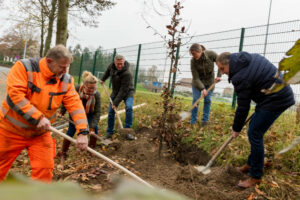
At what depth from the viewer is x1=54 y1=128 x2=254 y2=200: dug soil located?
10.8 ft

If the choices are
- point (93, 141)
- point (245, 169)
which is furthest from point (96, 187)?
point (245, 169)

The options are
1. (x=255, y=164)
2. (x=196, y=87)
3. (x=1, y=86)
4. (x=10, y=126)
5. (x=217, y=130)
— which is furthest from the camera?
(x=1, y=86)

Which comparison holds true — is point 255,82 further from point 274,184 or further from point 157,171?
point 157,171

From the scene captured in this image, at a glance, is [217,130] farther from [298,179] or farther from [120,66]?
[120,66]

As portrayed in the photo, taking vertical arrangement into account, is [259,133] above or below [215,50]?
below

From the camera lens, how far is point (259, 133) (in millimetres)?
3234

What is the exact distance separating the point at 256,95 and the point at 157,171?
198cm

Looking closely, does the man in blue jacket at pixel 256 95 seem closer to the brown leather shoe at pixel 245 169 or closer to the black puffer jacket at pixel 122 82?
the brown leather shoe at pixel 245 169

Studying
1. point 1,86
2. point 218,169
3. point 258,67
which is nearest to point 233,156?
point 218,169

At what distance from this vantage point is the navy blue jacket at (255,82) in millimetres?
3039

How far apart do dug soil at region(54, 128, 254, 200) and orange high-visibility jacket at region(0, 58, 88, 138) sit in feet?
3.42

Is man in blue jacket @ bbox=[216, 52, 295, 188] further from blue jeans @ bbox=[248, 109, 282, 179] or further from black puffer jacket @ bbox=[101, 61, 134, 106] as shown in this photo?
black puffer jacket @ bbox=[101, 61, 134, 106]

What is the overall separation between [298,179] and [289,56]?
3570 mm

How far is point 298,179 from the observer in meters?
3.37
